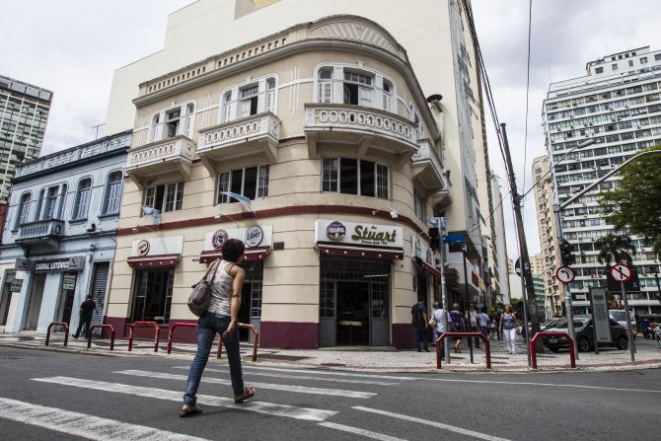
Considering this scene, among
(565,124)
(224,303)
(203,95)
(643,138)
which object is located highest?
(565,124)

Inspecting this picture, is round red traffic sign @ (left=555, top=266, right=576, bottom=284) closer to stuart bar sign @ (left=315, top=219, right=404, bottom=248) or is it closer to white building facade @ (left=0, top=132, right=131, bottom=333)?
stuart bar sign @ (left=315, top=219, right=404, bottom=248)

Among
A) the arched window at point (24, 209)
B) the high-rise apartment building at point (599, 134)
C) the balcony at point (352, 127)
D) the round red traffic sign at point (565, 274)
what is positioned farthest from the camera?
the high-rise apartment building at point (599, 134)

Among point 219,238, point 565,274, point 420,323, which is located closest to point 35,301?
point 219,238

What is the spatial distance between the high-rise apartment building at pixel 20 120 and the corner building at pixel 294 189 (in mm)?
86125

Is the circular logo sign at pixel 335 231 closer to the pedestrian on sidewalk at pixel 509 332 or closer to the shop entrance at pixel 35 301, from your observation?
the pedestrian on sidewalk at pixel 509 332

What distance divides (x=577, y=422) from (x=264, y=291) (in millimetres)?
11994

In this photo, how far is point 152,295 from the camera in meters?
18.4

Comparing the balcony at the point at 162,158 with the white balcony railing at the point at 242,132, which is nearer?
the white balcony railing at the point at 242,132

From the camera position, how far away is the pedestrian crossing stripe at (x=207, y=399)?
165 inches

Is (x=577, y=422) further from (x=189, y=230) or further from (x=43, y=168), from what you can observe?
(x=43, y=168)

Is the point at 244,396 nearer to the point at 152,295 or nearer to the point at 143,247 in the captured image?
the point at 152,295

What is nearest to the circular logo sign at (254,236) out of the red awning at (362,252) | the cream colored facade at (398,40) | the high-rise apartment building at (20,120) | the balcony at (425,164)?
the red awning at (362,252)

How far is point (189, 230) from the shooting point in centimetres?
1745

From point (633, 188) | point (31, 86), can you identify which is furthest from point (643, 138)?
point (31, 86)
